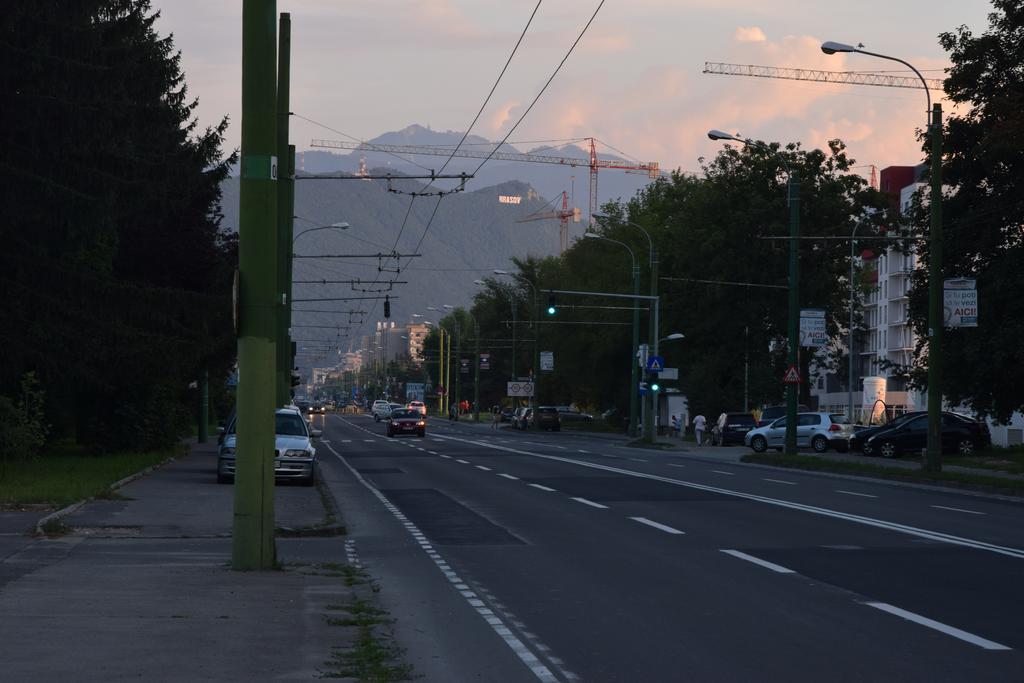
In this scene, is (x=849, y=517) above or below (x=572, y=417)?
below

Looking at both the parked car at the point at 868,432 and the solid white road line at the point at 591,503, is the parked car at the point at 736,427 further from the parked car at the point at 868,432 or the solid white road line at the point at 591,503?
the solid white road line at the point at 591,503

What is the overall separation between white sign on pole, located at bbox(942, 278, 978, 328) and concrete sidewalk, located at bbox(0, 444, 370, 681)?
2029 centimetres

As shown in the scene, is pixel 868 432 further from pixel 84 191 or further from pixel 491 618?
pixel 491 618

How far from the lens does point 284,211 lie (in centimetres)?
3469

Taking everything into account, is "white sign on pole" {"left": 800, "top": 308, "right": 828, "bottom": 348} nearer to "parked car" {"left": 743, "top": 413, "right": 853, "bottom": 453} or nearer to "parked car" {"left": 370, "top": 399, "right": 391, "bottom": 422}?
"parked car" {"left": 743, "top": 413, "right": 853, "bottom": 453}

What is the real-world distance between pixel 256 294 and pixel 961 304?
80.7 ft

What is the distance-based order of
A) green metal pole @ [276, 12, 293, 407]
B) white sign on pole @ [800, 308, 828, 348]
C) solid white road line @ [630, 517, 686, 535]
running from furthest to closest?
white sign on pole @ [800, 308, 828, 348] → green metal pole @ [276, 12, 293, 407] → solid white road line @ [630, 517, 686, 535]

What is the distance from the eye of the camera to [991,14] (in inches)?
1746

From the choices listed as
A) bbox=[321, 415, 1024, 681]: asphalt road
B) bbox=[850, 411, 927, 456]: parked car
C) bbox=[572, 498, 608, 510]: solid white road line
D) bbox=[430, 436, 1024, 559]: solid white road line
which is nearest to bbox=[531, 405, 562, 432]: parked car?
bbox=[850, 411, 927, 456]: parked car

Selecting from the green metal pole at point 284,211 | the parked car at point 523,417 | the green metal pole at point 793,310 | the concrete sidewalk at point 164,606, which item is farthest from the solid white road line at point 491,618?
the parked car at point 523,417

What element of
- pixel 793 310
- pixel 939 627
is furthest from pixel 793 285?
pixel 939 627

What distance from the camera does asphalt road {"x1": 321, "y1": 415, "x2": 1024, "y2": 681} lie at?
29.9ft

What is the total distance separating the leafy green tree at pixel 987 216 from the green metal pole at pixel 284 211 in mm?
19922

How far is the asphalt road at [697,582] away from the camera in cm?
912
